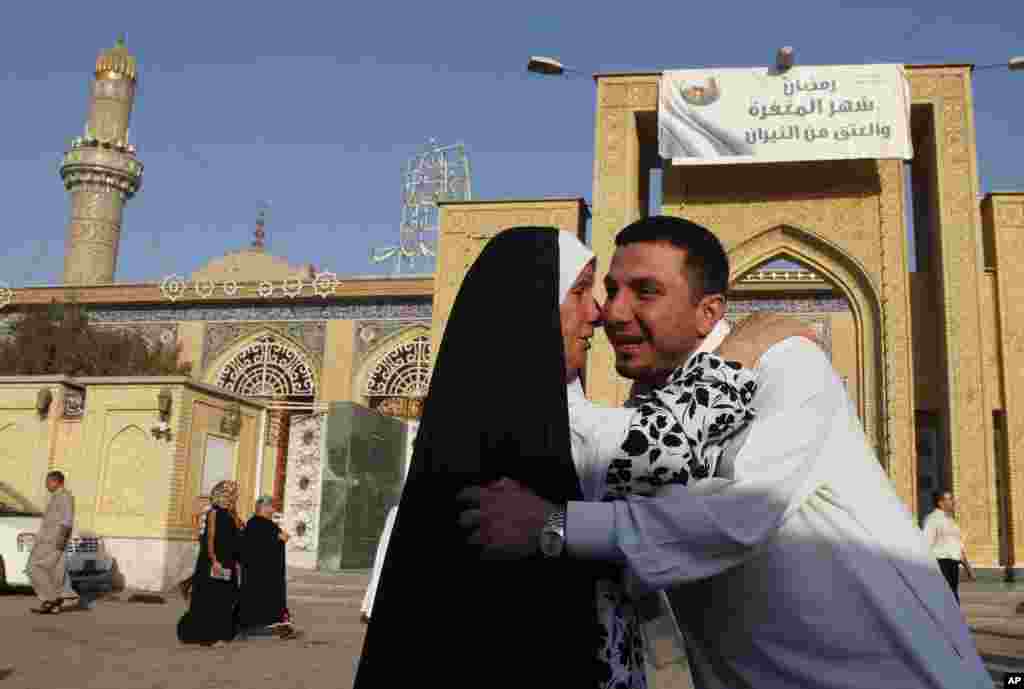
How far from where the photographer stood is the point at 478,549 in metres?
1.23

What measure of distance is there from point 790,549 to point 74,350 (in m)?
21.8

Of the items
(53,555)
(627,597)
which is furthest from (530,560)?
(53,555)

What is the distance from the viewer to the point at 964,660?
1214mm

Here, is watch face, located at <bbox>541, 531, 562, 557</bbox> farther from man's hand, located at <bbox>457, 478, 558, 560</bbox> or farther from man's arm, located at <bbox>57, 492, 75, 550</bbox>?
man's arm, located at <bbox>57, 492, 75, 550</bbox>

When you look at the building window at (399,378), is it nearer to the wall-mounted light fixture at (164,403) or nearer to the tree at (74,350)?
the tree at (74,350)

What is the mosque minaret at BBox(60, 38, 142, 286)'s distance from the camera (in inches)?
1444

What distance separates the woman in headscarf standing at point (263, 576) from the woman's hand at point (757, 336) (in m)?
6.43

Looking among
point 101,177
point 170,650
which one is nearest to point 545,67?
point 170,650

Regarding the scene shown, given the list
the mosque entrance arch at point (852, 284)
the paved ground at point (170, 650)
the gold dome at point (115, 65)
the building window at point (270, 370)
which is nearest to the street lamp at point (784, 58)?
the mosque entrance arch at point (852, 284)

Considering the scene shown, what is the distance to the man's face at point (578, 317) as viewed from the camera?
1419mm

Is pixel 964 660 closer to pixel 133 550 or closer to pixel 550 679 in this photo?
pixel 550 679

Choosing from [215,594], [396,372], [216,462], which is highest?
[396,372]

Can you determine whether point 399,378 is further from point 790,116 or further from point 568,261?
point 568,261

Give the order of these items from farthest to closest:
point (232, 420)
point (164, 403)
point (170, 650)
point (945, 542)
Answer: point (232, 420) → point (164, 403) → point (945, 542) → point (170, 650)
